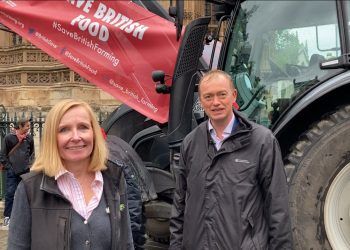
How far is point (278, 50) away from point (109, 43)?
1.48 metres

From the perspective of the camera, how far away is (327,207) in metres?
3.21

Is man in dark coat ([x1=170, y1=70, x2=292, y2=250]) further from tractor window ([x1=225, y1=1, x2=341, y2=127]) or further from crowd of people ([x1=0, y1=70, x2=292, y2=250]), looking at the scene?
tractor window ([x1=225, y1=1, x2=341, y2=127])

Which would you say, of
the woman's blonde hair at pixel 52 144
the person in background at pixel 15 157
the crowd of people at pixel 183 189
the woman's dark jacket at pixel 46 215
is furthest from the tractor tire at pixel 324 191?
the person in background at pixel 15 157

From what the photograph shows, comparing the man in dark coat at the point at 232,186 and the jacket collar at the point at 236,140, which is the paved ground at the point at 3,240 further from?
the jacket collar at the point at 236,140

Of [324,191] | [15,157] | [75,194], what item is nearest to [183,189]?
[75,194]

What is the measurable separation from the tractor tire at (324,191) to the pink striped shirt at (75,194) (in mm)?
1692

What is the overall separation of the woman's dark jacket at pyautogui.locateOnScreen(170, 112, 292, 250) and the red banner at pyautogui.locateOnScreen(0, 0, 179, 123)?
80.0 inches

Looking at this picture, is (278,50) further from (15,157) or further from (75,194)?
(15,157)

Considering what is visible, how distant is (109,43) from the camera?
4.30m

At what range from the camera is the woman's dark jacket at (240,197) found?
2217 mm

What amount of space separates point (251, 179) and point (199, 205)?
28 cm

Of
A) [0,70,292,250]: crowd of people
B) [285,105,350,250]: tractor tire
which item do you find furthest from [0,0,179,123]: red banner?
[0,70,292,250]: crowd of people

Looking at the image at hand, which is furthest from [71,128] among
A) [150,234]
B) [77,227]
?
[150,234]

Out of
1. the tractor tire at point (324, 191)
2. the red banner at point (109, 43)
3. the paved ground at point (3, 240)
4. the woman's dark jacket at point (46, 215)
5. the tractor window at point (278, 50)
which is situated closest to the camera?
the woman's dark jacket at point (46, 215)
